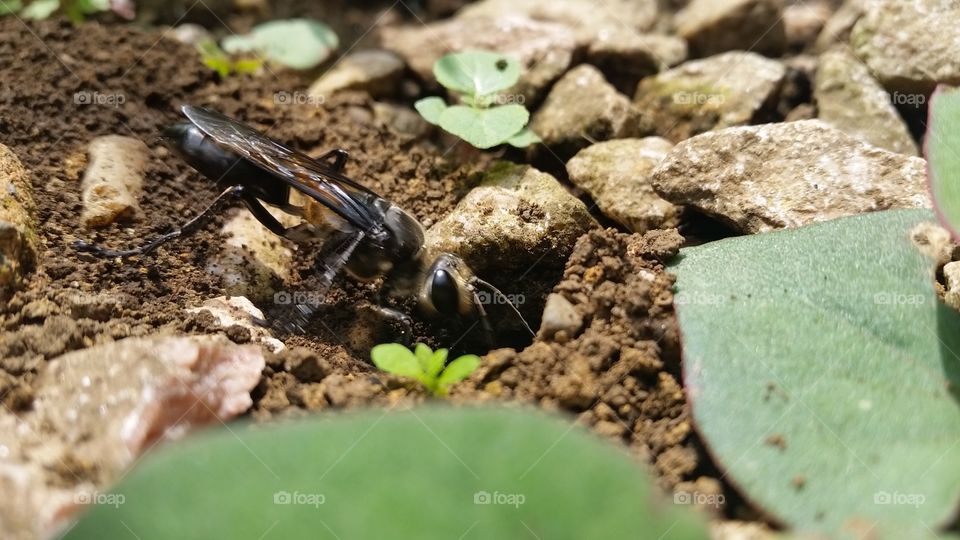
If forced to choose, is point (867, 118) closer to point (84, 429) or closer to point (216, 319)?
point (216, 319)

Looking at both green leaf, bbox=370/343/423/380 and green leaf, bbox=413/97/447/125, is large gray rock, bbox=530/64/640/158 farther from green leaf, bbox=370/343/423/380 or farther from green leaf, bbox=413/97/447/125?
green leaf, bbox=370/343/423/380

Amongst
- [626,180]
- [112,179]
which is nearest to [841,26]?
[626,180]

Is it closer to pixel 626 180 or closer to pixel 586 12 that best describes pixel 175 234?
pixel 626 180

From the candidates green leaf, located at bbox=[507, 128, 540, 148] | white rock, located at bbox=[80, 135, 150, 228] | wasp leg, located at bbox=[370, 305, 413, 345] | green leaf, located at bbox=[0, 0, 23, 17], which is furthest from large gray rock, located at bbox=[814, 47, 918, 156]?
green leaf, located at bbox=[0, 0, 23, 17]

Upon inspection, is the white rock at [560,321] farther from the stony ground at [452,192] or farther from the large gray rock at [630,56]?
the large gray rock at [630,56]

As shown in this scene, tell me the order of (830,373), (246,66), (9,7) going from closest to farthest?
1. (830,373)
2. (9,7)
3. (246,66)

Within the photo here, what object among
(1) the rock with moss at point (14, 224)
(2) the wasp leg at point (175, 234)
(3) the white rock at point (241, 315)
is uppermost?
(1) the rock with moss at point (14, 224)

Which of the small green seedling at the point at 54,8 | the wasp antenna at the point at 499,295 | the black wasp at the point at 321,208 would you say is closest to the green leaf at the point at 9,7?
the small green seedling at the point at 54,8
